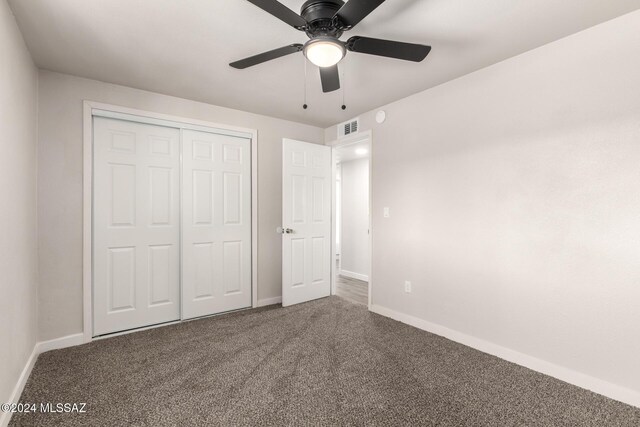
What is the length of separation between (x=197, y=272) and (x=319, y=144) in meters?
2.29

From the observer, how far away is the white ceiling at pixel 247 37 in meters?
1.77

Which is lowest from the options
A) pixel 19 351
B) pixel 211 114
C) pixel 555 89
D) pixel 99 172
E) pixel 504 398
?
pixel 504 398

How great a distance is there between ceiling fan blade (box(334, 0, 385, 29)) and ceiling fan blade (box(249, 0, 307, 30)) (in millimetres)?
202

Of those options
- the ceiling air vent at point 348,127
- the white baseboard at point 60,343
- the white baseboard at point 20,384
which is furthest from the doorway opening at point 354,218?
the white baseboard at point 20,384

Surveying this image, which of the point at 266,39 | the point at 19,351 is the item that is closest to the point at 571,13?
the point at 266,39

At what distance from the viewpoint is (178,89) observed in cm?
294

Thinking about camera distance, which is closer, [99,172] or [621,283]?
[621,283]

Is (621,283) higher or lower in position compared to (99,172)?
lower

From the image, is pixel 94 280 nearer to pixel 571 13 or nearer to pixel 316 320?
pixel 316 320

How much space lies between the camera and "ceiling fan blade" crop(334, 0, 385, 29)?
4.42 feet

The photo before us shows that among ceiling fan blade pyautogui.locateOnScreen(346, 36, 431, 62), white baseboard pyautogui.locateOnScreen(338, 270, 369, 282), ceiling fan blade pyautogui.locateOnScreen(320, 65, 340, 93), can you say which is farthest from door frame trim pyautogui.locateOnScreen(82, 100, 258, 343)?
white baseboard pyautogui.locateOnScreen(338, 270, 369, 282)

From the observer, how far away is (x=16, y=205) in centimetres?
192

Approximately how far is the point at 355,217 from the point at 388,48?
13.1 ft

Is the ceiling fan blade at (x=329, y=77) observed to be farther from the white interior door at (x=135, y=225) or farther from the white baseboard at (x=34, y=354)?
the white baseboard at (x=34, y=354)
